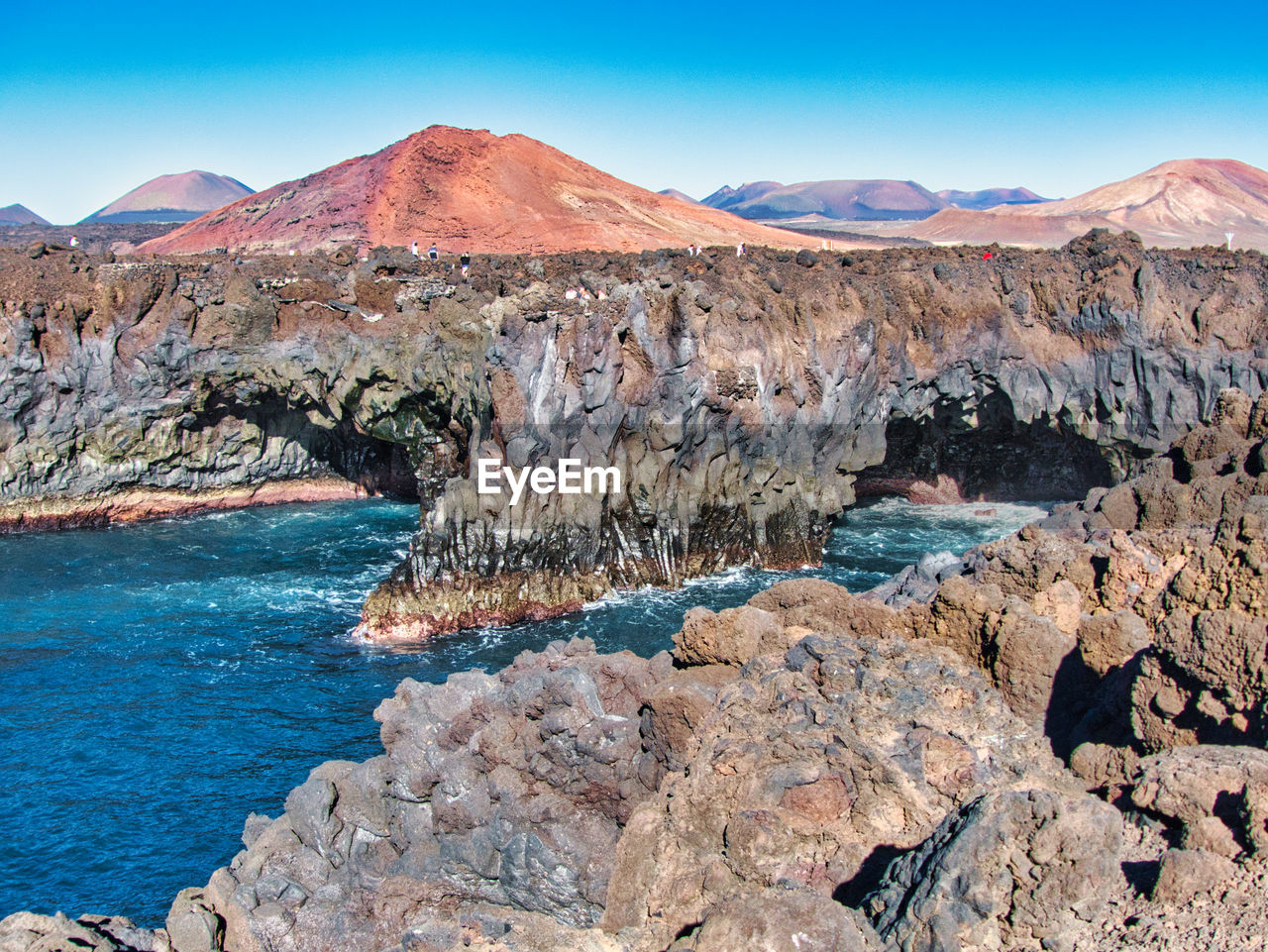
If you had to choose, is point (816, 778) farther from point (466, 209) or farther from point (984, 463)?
point (466, 209)

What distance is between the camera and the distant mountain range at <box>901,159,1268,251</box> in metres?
120

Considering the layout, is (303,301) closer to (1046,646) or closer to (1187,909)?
(1046,646)

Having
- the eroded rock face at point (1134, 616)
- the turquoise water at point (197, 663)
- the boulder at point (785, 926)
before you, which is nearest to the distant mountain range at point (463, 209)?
the turquoise water at point (197, 663)

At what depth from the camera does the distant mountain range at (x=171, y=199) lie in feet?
614

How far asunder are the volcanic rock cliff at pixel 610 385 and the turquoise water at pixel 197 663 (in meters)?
2.89

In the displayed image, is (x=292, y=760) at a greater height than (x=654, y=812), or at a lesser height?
lesser

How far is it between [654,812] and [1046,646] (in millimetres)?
5642

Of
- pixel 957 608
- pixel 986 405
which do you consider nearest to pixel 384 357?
pixel 986 405

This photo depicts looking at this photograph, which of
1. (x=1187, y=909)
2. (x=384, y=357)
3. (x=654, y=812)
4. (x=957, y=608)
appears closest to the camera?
(x=1187, y=909)

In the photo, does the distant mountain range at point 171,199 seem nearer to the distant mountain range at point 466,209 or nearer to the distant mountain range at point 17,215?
the distant mountain range at point 17,215

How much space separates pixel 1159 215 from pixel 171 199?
165248 mm

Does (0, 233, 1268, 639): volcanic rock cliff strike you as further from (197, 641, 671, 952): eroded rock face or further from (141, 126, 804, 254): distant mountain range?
(197, 641, 671, 952): eroded rock face

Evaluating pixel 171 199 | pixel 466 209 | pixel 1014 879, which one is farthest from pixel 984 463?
pixel 171 199

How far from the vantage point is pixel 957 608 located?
48.9 feet
